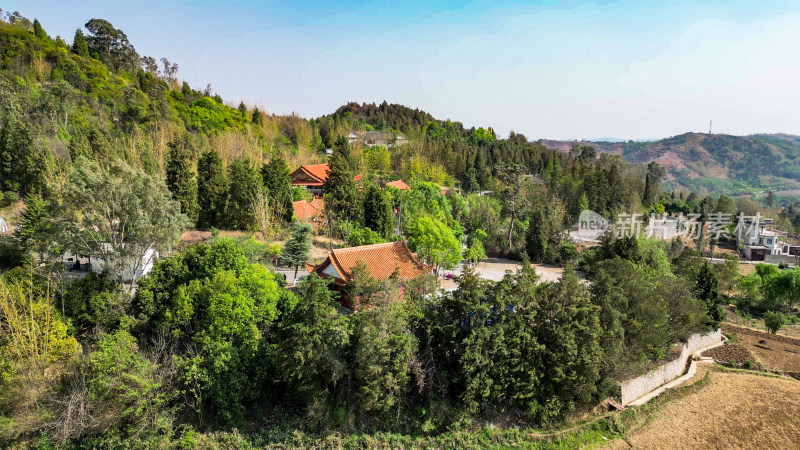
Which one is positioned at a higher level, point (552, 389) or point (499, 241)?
point (499, 241)

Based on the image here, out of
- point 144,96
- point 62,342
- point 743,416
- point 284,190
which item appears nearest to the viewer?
point 62,342

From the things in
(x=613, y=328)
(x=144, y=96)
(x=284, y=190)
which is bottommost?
(x=613, y=328)

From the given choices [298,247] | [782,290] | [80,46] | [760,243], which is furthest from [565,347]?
[80,46]

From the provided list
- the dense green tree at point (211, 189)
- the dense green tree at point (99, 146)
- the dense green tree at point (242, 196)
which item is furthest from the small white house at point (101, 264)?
the dense green tree at point (99, 146)

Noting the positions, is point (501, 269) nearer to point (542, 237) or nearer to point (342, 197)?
point (542, 237)

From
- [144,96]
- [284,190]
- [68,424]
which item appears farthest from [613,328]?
[144,96]

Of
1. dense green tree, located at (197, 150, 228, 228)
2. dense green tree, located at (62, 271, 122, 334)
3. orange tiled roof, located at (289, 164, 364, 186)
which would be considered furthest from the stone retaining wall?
orange tiled roof, located at (289, 164, 364, 186)

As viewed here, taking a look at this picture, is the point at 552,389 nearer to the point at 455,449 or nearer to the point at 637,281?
the point at 455,449

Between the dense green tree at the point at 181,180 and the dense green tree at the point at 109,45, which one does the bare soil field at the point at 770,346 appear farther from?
the dense green tree at the point at 109,45
